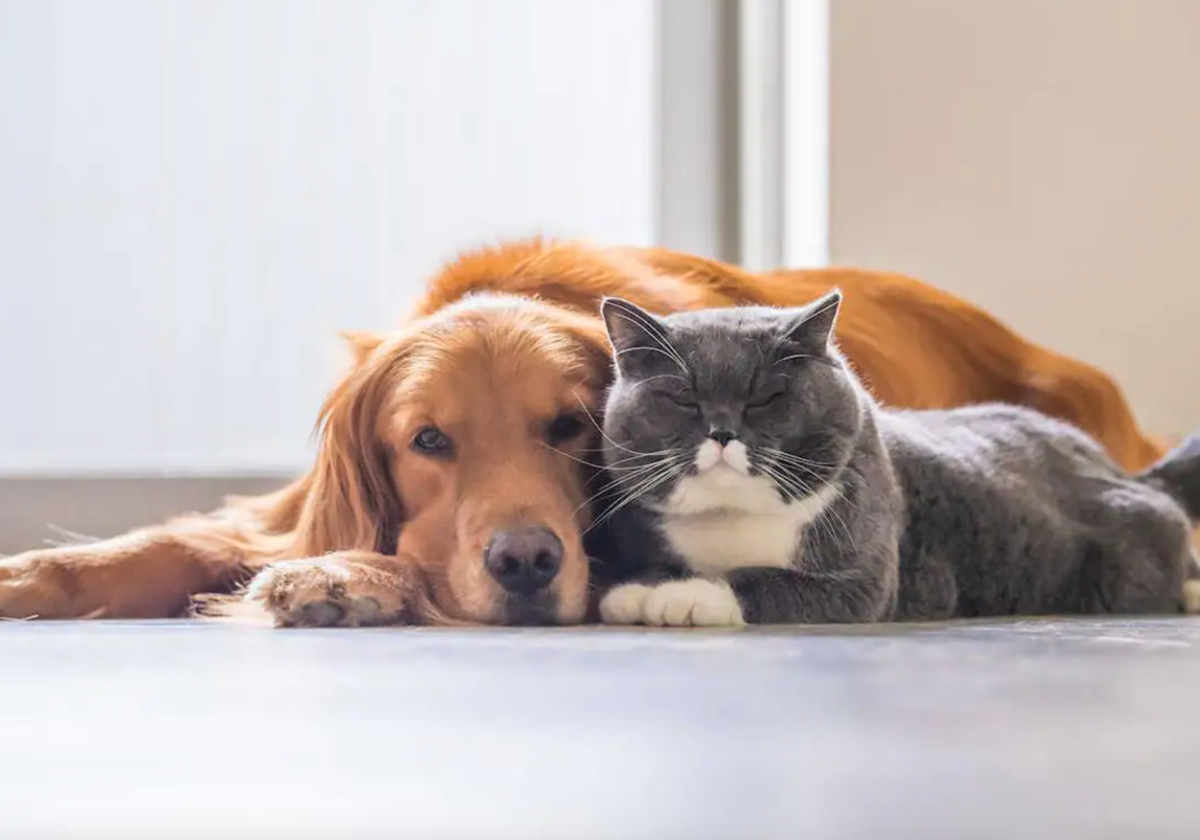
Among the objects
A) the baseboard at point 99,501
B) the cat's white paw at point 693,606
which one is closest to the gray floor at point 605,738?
the cat's white paw at point 693,606

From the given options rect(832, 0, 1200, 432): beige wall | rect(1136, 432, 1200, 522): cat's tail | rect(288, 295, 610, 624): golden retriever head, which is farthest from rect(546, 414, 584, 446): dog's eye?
rect(832, 0, 1200, 432): beige wall

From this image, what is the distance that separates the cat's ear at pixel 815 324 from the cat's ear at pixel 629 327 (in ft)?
0.44

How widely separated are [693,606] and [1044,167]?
1368 millimetres

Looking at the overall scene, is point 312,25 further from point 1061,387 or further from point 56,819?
point 56,819

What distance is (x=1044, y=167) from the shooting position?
2.24m

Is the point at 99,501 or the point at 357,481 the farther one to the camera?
the point at 99,501

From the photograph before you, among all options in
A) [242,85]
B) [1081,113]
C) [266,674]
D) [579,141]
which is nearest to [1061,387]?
[1081,113]

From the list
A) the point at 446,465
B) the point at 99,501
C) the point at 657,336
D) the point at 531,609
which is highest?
the point at 657,336

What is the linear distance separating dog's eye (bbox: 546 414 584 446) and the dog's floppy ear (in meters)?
0.20

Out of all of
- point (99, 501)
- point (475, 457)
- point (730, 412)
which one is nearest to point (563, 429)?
point (475, 457)

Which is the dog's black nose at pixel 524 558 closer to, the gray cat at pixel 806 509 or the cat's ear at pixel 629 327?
the gray cat at pixel 806 509

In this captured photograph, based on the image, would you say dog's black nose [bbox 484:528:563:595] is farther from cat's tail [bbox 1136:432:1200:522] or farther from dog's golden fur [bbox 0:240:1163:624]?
cat's tail [bbox 1136:432:1200:522]

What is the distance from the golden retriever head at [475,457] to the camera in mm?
1280

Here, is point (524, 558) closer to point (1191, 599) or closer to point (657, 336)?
point (657, 336)
